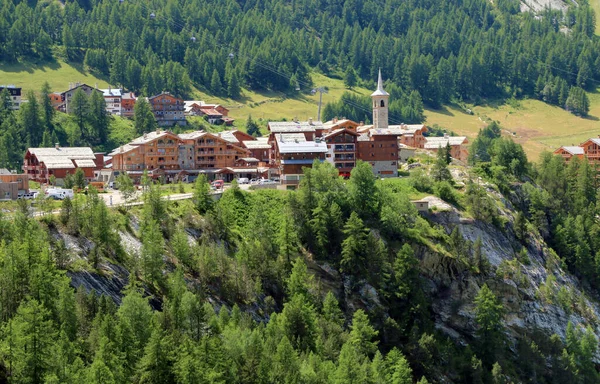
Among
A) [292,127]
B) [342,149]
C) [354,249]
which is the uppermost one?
[292,127]

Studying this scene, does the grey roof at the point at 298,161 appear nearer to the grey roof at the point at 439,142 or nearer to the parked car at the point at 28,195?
the parked car at the point at 28,195

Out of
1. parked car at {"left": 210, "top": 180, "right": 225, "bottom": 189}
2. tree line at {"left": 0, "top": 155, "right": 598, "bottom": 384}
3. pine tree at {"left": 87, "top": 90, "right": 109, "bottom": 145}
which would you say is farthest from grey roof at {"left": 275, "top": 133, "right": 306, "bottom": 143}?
pine tree at {"left": 87, "top": 90, "right": 109, "bottom": 145}

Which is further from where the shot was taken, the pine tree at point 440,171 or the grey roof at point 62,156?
the grey roof at point 62,156

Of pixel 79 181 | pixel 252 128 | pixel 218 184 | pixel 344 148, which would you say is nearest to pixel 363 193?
pixel 218 184

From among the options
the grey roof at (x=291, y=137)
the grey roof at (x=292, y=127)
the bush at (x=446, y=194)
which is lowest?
the bush at (x=446, y=194)

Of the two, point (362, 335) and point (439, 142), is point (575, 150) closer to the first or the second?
point (439, 142)

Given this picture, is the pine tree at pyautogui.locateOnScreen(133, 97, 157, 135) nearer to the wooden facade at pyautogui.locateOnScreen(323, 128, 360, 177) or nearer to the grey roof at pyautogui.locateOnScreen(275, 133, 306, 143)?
the grey roof at pyautogui.locateOnScreen(275, 133, 306, 143)

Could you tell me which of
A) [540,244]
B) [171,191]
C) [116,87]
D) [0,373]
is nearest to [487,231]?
[540,244]

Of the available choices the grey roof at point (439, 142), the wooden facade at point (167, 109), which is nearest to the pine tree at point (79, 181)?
the wooden facade at point (167, 109)

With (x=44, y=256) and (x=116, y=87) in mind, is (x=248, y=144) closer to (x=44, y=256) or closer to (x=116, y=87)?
(x=116, y=87)
